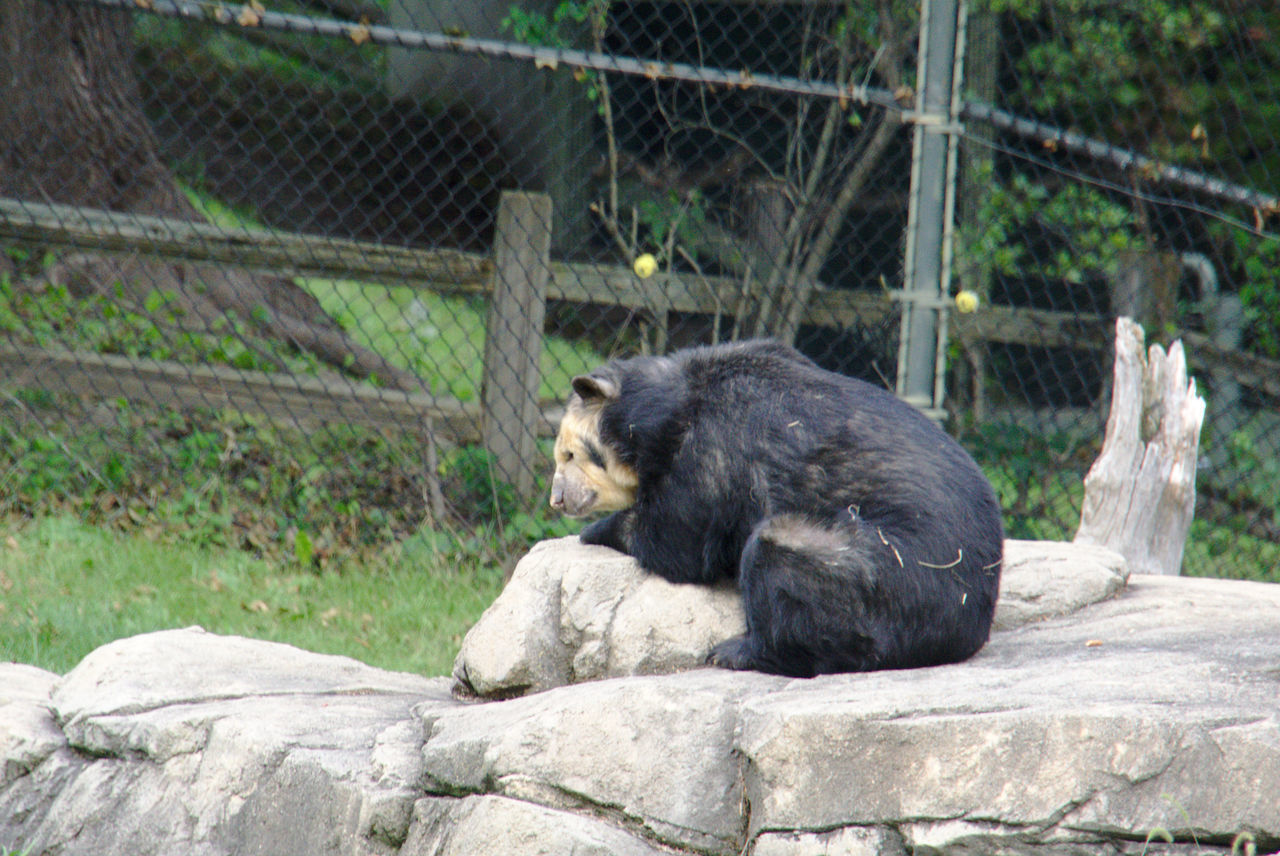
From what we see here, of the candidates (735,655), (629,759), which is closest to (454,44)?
(735,655)

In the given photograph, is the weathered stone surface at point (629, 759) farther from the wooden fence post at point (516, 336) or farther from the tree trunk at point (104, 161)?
the tree trunk at point (104, 161)

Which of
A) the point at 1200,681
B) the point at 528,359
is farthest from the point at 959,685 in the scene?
the point at 528,359

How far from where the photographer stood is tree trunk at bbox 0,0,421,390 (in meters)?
7.71

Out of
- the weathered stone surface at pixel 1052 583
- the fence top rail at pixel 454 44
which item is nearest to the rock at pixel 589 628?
the weathered stone surface at pixel 1052 583

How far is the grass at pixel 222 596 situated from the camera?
5141 millimetres

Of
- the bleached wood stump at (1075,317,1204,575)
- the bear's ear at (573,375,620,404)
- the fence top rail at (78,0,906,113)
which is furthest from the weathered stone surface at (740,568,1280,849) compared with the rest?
the fence top rail at (78,0,906,113)

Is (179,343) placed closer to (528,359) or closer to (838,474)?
(528,359)

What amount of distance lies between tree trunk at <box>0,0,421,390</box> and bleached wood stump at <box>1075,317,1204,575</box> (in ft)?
14.9

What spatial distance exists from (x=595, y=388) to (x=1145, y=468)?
2770 mm

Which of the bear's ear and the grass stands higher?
the bear's ear

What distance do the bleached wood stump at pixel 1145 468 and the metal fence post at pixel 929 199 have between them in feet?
2.83

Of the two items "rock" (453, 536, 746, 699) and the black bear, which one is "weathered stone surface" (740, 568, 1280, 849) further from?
"rock" (453, 536, 746, 699)

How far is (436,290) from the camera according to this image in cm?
619

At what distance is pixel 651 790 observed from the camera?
278 centimetres
